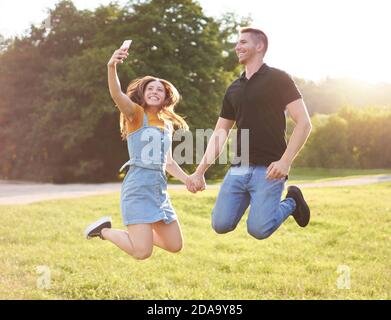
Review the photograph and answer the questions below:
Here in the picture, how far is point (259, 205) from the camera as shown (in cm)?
568

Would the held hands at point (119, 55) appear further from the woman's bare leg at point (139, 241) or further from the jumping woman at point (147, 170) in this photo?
the woman's bare leg at point (139, 241)

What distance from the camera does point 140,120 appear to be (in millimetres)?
5617

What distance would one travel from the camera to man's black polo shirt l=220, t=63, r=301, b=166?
18.3 ft

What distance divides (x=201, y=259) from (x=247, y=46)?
8624 mm

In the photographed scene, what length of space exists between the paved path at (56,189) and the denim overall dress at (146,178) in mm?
15171

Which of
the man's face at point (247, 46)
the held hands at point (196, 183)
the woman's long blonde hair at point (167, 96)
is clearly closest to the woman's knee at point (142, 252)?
the held hands at point (196, 183)

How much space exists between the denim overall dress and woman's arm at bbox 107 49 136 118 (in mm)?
263

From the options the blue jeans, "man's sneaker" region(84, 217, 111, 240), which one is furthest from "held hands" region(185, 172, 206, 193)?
"man's sneaker" region(84, 217, 111, 240)

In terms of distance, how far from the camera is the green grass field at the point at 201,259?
1128 cm

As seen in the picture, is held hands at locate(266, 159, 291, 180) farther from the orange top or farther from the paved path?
the paved path

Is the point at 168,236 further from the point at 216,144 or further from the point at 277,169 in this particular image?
the point at 277,169

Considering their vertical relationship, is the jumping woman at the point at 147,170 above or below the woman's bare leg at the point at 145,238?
above

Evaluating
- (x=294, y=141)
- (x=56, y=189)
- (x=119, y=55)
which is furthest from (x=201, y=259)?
(x=56, y=189)
